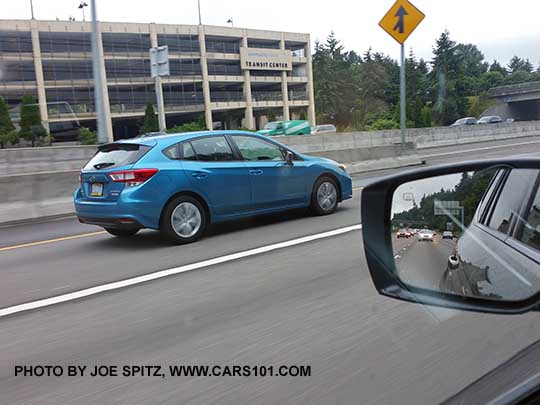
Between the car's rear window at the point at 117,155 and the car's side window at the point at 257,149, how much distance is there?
1511 mm

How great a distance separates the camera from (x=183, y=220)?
7.51 metres

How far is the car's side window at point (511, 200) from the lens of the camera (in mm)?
1927

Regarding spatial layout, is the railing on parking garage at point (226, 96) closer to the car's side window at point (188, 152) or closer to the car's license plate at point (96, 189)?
the car's side window at point (188, 152)

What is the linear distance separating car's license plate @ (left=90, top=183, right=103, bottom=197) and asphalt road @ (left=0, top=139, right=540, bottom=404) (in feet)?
3.40

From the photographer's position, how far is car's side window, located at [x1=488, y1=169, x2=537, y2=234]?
193cm

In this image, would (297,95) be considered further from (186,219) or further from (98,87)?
(186,219)

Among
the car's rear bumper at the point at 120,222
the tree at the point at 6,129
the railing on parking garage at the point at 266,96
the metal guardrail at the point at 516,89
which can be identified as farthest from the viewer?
the metal guardrail at the point at 516,89

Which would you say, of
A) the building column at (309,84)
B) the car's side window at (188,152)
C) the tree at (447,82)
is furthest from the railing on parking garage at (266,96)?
the car's side window at (188,152)

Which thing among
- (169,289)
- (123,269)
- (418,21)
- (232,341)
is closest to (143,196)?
(123,269)

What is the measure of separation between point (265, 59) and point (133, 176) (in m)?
68.7

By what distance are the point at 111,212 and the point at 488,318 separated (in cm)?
502

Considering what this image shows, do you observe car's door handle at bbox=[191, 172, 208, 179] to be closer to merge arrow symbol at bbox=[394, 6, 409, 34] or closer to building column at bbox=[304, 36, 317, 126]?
merge arrow symbol at bbox=[394, 6, 409, 34]

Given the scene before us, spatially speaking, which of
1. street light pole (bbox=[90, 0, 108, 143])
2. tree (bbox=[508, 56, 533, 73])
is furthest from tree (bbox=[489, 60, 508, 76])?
street light pole (bbox=[90, 0, 108, 143])

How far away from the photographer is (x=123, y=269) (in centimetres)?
618
